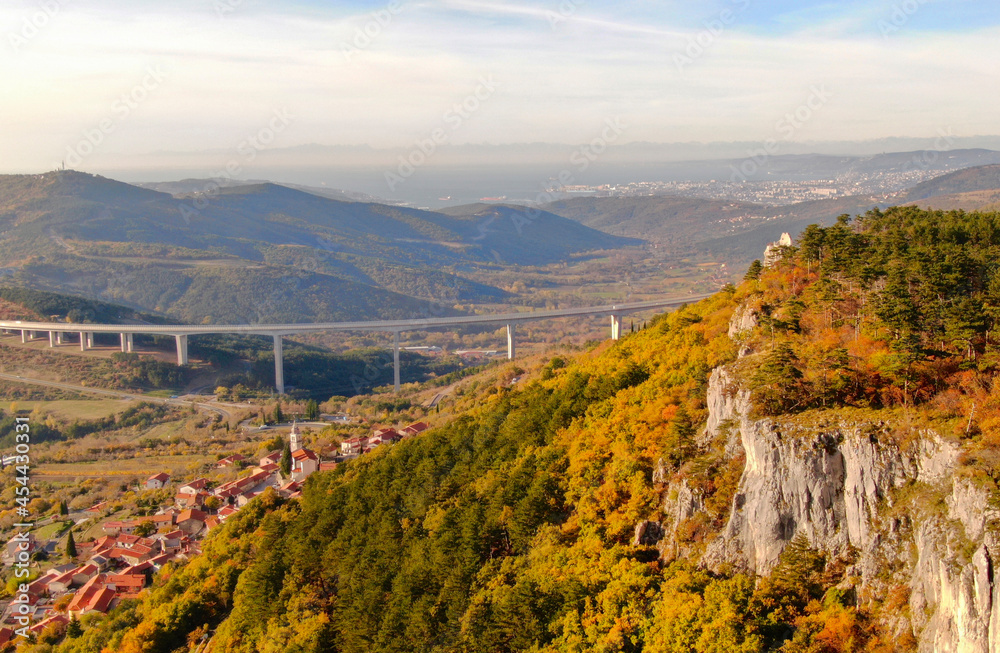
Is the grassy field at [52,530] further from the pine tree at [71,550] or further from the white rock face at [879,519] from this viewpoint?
the white rock face at [879,519]

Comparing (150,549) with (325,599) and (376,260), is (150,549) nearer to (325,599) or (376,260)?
(325,599)

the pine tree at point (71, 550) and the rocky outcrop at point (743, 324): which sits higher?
the rocky outcrop at point (743, 324)

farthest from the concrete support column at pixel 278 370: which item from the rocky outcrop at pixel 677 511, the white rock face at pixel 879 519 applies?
the white rock face at pixel 879 519

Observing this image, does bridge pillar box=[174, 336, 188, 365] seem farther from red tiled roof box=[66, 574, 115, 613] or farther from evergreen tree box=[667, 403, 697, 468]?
evergreen tree box=[667, 403, 697, 468]

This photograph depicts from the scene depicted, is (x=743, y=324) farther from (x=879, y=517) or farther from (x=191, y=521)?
(x=191, y=521)

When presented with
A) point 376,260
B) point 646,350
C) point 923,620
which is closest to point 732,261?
point 376,260
